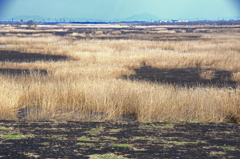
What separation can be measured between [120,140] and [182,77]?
1427 centimetres

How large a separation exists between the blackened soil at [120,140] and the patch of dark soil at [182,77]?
9.44 m

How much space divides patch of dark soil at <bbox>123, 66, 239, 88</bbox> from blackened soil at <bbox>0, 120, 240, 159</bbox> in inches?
372

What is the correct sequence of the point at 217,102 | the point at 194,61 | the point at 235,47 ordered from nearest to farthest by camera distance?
1. the point at 217,102
2. the point at 194,61
3. the point at 235,47

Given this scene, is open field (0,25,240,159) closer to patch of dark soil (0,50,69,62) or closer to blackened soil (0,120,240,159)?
blackened soil (0,120,240,159)

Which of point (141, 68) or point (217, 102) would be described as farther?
point (141, 68)

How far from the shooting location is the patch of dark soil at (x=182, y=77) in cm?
1895

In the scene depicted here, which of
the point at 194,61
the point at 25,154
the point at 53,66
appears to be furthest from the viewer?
the point at 194,61

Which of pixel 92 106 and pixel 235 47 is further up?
pixel 235 47

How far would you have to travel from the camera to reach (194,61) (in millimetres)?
27656

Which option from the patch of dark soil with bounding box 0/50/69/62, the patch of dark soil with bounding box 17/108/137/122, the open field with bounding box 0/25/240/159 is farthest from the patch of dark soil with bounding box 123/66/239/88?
the patch of dark soil with bounding box 0/50/69/62

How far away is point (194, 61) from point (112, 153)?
73.1 ft

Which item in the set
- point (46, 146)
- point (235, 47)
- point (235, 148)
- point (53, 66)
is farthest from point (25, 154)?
point (235, 47)

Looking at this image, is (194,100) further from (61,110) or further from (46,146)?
(46,146)

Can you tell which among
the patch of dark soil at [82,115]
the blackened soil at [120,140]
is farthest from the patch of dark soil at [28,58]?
the blackened soil at [120,140]
